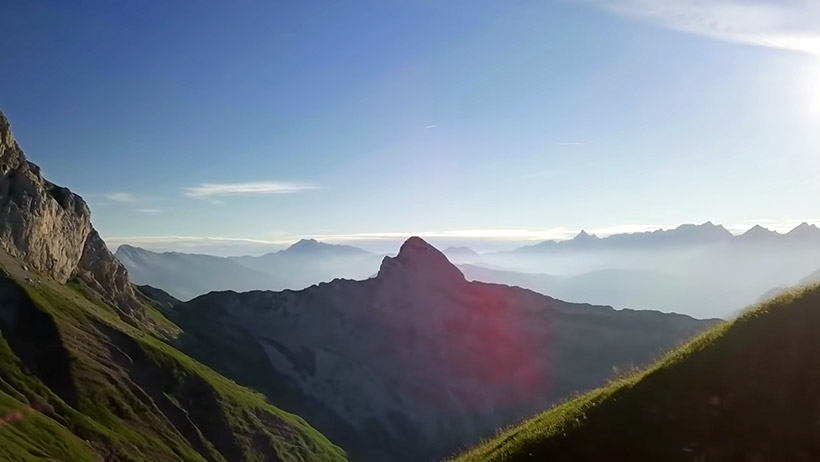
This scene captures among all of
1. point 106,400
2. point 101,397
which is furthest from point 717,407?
point 106,400

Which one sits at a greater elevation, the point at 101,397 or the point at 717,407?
the point at 717,407

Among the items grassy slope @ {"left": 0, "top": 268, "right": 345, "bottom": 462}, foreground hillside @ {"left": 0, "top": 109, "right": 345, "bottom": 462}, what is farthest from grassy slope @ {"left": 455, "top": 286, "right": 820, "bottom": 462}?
grassy slope @ {"left": 0, "top": 268, "right": 345, "bottom": 462}

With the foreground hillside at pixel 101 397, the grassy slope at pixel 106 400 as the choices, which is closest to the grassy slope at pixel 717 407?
the foreground hillside at pixel 101 397

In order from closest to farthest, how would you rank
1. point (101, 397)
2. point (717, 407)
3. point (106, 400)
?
point (717, 407) → point (101, 397) → point (106, 400)

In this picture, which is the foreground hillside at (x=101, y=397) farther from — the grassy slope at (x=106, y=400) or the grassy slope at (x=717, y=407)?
the grassy slope at (x=717, y=407)

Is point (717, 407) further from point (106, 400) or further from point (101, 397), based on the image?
point (106, 400)

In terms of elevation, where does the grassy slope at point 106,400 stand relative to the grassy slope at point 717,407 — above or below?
below

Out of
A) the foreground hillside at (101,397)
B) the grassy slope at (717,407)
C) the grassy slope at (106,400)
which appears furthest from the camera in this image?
the foreground hillside at (101,397)

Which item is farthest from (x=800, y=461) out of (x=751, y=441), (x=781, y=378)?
(x=781, y=378)
